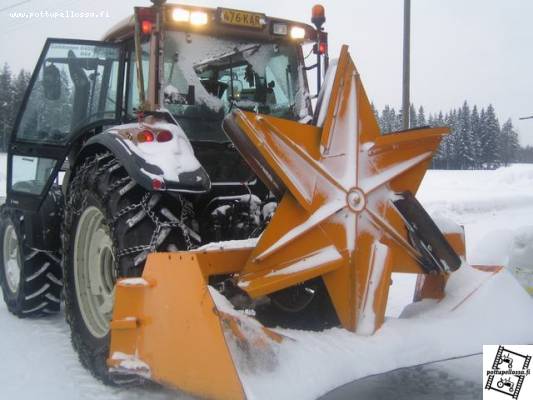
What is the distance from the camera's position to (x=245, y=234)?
3234 mm

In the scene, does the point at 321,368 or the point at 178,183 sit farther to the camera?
the point at 178,183

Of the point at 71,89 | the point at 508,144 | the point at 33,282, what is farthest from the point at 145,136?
the point at 508,144

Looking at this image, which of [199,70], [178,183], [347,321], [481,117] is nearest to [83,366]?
[178,183]

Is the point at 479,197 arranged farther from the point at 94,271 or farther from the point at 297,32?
the point at 94,271

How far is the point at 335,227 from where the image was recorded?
8.76 feet

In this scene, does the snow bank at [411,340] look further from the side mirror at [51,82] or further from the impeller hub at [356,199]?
the side mirror at [51,82]

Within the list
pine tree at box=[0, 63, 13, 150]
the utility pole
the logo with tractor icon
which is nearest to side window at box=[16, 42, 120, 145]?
the logo with tractor icon

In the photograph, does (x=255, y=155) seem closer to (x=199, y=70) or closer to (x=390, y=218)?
(x=390, y=218)

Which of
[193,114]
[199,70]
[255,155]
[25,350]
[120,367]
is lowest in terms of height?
[25,350]

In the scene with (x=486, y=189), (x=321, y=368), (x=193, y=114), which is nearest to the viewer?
(x=321, y=368)

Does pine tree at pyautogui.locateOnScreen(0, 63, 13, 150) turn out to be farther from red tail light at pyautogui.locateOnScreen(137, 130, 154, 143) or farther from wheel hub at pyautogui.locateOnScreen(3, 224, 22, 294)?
red tail light at pyautogui.locateOnScreen(137, 130, 154, 143)

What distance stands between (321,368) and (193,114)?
6.60 feet

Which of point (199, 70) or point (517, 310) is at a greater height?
point (199, 70)

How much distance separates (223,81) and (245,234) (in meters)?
1.19
